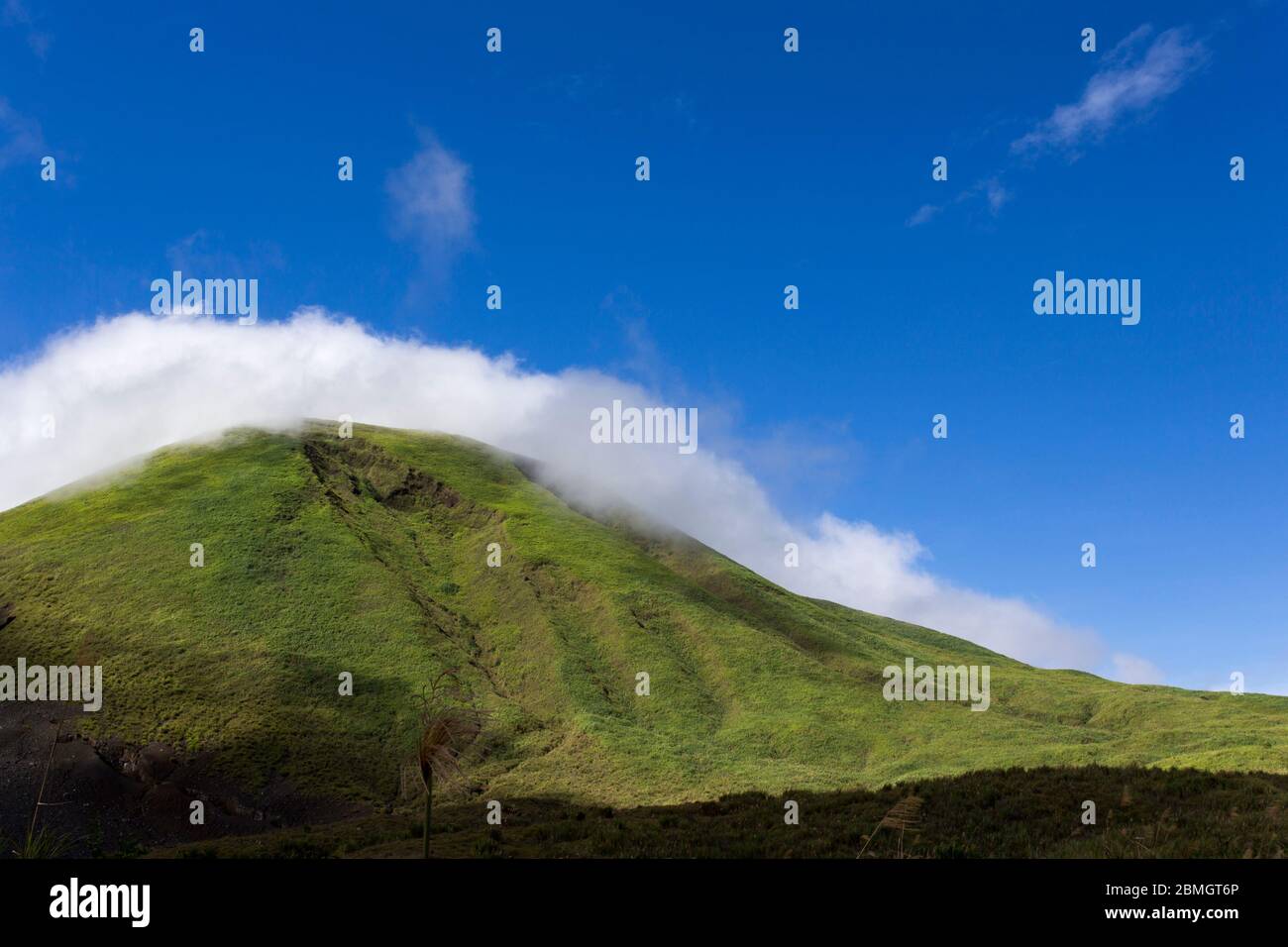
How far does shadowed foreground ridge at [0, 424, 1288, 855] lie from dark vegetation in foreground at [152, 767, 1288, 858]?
23.9m

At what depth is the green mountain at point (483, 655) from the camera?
68312 millimetres

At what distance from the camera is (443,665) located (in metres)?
86.2

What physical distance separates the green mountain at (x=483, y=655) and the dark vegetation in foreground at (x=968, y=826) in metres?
24.9

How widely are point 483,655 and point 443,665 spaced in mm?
7352

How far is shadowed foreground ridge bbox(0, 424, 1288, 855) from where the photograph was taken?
64062mm

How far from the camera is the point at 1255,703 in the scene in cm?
9606
